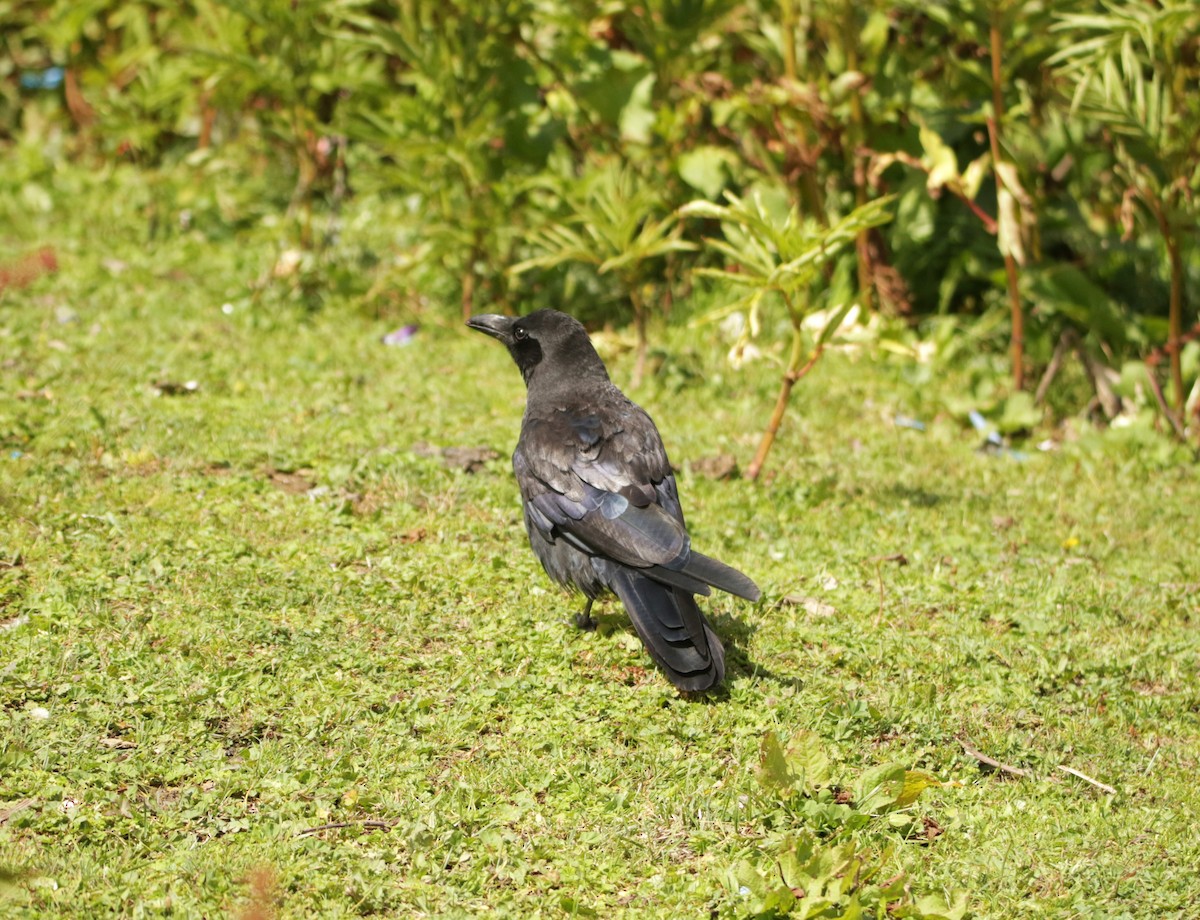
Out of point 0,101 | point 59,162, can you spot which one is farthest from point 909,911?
point 0,101

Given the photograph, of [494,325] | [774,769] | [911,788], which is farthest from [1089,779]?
[494,325]

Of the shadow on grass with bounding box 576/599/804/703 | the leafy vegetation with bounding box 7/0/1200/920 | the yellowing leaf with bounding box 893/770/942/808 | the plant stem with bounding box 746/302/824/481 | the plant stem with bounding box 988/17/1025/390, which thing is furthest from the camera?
the plant stem with bounding box 988/17/1025/390

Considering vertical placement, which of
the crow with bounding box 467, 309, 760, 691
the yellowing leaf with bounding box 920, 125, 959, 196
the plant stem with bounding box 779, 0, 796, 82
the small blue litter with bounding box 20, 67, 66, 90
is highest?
the plant stem with bounding box 779, 0, 796, 82

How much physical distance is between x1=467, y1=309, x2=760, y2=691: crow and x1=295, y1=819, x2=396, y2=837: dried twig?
1.01 m

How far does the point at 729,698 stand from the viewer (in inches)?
175

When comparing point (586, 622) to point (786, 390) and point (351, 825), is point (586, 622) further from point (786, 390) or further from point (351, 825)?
point (786, 390)

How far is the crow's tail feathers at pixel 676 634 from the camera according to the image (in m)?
4.23

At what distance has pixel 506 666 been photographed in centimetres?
456

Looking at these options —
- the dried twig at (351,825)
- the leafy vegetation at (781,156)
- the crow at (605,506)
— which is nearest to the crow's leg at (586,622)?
the crow at (605,506)

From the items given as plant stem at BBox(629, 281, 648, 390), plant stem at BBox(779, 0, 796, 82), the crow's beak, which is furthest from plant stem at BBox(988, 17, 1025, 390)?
the crow's beak

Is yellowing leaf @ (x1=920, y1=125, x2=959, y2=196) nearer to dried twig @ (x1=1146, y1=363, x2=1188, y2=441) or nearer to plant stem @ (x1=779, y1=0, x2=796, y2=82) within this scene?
plant stem @ (x1=779, y1=0, x2=796, y2=82)

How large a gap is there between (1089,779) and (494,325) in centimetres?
292

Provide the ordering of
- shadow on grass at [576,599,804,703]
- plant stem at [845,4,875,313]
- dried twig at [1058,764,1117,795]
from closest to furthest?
1. dried twig at [1058,764,1117,795]
2. shadow on grass at [576,599,804,703]
3. plant stem at [845,4,875,313]

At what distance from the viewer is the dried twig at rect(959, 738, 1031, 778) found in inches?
165
